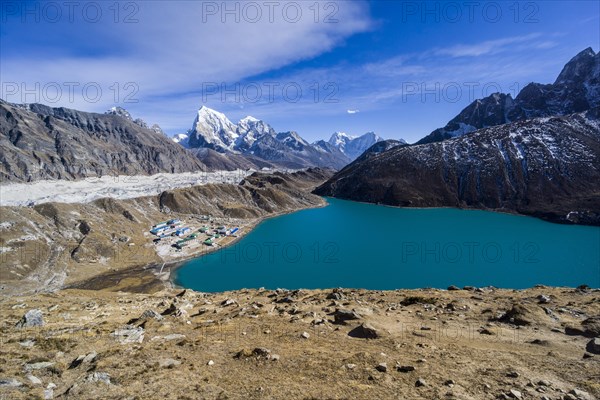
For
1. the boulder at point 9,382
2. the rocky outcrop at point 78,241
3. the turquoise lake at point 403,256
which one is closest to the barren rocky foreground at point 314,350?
the boulder at point 9,382

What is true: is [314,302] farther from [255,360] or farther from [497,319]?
[497,319]

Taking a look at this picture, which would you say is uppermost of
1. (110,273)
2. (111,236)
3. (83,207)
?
(83,207)

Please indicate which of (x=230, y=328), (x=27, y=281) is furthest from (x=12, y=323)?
(x=27, y=281)

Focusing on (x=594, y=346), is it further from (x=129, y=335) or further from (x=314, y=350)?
(x=129, y=335)

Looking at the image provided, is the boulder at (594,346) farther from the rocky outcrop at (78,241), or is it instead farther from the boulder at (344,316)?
the rocky outcrop at (78,241)

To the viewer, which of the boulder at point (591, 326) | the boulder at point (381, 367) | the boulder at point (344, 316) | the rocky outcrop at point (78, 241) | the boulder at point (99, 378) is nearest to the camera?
the boulder at point (99, 378)
